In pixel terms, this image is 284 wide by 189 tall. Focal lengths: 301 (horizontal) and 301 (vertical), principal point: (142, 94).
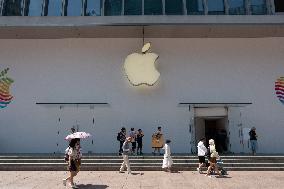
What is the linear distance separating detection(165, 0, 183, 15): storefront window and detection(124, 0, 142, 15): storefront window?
1.85m

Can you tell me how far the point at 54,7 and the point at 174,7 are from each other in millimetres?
8288

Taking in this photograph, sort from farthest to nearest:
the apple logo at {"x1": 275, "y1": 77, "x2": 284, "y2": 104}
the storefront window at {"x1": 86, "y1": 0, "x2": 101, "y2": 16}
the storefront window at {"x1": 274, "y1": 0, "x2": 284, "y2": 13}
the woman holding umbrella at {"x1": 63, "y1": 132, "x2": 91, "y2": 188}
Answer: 1. the storefront window at {"x1": 86, "y1": 0, "x2": 101, "y2": 16}
2. the storefront window at {"x1": 274, "y1": 0, "x2": 284, "y2": 13}
3. the apple logo at {"x1": 275, "y1": 77, "x2": 284, "y2": 104}
4. the woman holding umbrella at {"x1": 63, "y1": 132, "x2": 91, "y2": 188}

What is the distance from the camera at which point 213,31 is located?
20109 millimetres

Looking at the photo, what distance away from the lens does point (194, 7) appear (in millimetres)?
20453

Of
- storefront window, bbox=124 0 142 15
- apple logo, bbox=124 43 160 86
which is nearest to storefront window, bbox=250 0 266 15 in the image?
apple logo, bbox=124 43 160 86

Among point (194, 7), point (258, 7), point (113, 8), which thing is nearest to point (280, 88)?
point (258, 7)

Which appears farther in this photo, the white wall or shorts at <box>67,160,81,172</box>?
the white wall

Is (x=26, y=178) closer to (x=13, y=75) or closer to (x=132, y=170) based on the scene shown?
(x=132, y=170)

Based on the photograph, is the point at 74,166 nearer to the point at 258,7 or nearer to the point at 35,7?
the point at 35,7

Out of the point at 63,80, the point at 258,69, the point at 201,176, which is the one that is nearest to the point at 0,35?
the point at 63,80

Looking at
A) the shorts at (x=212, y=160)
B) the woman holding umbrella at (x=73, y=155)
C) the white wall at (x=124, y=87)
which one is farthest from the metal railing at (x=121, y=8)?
the woman holding umbrella at (x=73, y=155)

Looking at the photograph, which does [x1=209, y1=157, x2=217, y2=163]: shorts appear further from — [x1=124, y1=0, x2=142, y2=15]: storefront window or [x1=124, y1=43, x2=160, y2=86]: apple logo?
[x1=124, y1=0, x2=142, y2=15]: storefront window

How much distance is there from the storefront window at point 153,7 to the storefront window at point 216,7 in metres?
3.33

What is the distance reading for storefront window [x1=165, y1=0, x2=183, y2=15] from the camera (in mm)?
20422
